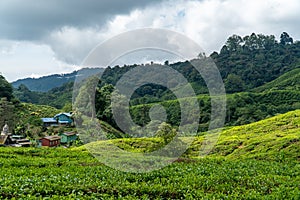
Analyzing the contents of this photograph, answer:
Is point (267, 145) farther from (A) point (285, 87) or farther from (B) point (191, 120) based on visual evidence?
(A) point (285, 87)

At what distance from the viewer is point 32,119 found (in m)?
54.5

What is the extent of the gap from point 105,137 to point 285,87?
60.1 m

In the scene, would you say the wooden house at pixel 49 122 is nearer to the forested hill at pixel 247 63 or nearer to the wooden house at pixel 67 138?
the wooden house at pixel 67 138

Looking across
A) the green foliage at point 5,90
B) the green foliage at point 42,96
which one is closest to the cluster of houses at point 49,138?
the green foliage at point 5,90

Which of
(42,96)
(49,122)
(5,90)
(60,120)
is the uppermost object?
(42,96)

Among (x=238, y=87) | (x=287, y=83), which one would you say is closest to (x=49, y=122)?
(x=238, y=87)

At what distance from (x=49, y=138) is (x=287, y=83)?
67.8 m

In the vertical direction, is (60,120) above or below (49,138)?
above

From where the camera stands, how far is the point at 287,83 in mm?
87688

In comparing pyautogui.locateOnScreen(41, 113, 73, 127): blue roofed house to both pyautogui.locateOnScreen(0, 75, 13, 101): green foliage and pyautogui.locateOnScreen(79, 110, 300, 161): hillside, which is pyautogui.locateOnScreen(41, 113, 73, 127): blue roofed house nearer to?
pyautogui.locateOnScreen(0, 75, 13, 101): green foliage

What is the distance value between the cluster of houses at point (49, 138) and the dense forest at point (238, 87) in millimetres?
7639

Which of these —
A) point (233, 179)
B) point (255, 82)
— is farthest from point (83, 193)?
point (255, 82)

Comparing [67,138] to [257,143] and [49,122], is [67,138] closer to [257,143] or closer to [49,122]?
[49,122]

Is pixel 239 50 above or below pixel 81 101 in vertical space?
above
